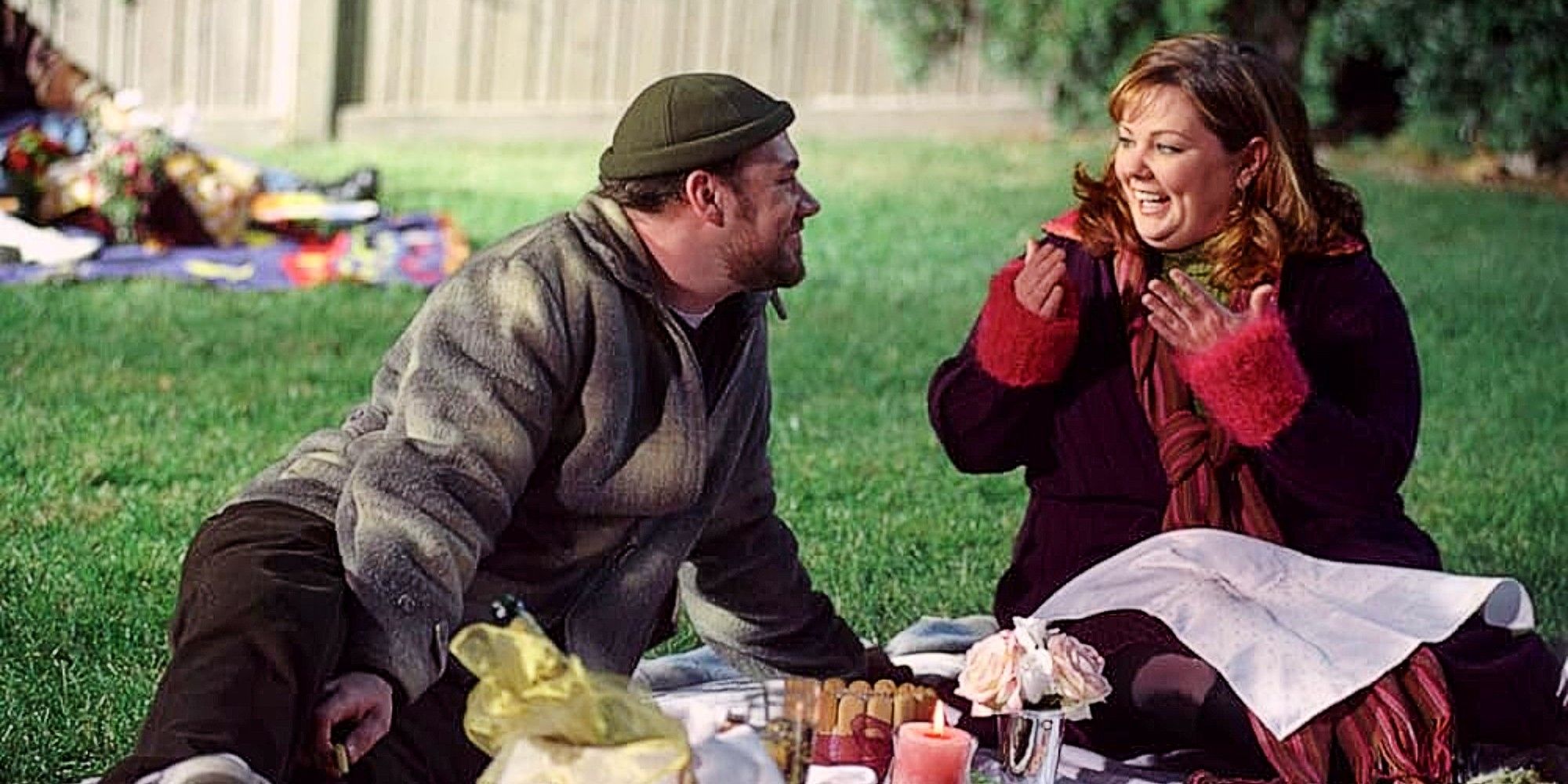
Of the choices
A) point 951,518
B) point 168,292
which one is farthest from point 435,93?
point 951,518

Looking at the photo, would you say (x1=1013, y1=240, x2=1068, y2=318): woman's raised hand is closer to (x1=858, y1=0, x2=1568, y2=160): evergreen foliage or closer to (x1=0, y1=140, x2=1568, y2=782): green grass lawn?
(x1=0, y1=140, x2=1568, y2=782): green grass lawn

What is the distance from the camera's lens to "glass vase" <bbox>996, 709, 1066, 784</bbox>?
3.82m

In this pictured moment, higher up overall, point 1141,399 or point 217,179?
point 1141,399

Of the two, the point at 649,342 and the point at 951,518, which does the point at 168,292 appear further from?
the point at 649,342

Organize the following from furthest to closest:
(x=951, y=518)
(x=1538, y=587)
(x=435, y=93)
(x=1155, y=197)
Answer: (x=435, y=93) → (x=951, y=518) → (x=1538, y=587) → (x=1155, y=197)

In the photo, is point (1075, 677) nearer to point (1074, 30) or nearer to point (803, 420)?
point (803, 420)

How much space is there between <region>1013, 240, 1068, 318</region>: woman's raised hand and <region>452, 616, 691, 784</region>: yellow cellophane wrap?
1.55m

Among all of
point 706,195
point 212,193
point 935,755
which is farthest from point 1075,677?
point 212,193

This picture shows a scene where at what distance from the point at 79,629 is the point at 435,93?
9.32 m

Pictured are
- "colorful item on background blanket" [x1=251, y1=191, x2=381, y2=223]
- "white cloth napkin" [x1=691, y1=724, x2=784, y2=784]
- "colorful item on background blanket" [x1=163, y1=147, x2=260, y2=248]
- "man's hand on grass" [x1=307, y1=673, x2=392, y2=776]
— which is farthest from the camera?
"colorful item on background blanket" [x1=251, y1=191, x2=381, y2=223]

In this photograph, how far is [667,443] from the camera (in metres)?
3.86

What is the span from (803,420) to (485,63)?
23.9ft

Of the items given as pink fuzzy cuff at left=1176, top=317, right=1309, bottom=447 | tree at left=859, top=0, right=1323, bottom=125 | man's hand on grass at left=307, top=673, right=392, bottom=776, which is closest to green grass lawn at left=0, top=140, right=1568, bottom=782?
man's hand on grass at left=307, top=673, right=392, bottom=776

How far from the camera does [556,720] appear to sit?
2949 mm
